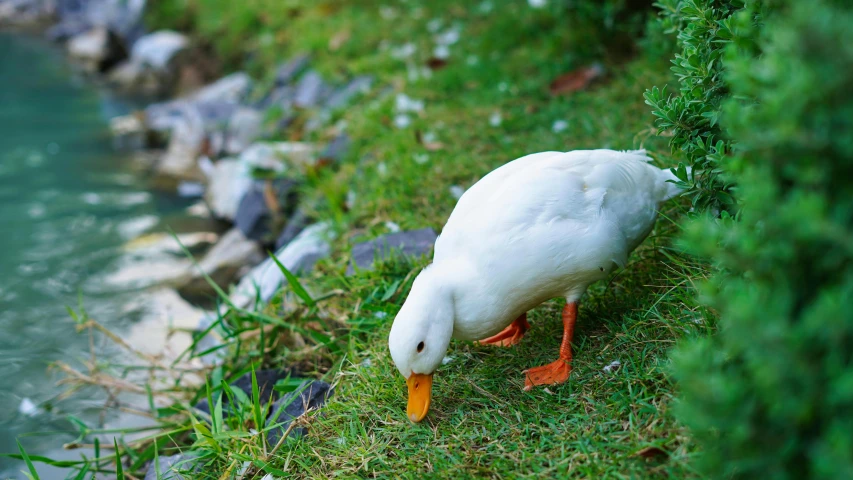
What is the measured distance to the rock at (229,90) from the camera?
7121 millimetres

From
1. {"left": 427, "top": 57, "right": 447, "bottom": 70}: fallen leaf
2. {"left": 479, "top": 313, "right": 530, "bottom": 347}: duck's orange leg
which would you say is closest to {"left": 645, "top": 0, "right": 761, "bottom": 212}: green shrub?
{"left": 479, "top": 313, "right": 530, "bottom": 347}: duck's orange leg

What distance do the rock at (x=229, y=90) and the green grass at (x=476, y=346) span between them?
2198 mm

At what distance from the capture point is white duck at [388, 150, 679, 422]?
2.13 metres

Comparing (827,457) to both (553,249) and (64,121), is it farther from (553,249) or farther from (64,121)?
(64,121)

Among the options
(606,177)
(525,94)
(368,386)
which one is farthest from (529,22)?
(368,386)

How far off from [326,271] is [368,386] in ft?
3.40

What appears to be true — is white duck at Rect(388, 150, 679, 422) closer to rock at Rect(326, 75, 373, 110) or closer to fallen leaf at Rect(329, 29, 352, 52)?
rock at Rect(326, 75, 373, 110)

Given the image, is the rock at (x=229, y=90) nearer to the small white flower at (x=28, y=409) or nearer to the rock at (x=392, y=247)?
the small white flower at (x=28, y=409)

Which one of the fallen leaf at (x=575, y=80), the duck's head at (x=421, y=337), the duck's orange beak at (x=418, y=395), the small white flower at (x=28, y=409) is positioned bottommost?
the small white flower at (x=28, y=409)

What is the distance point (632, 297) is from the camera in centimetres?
253

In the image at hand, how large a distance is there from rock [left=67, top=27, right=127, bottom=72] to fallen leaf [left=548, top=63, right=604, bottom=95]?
Result: 7245 millimetres

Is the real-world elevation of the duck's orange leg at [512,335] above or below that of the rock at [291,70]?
above

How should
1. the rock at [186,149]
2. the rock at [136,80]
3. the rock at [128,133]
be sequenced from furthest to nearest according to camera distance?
1. the rock at [136,80]
2. the rock at [128,133]
3. the rock at [186,149]

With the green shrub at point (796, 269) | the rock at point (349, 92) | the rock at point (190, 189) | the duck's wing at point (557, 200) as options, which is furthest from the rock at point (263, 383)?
the rock at point (190, 189)
